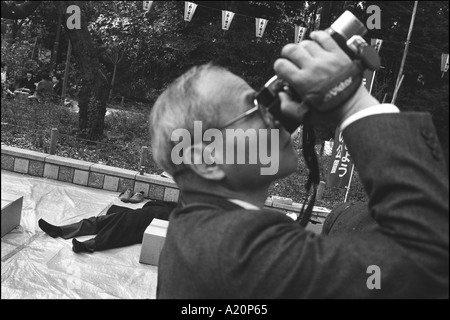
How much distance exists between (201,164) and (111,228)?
9.86 feet

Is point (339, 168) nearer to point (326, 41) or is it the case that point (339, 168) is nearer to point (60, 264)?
point (60, 264)

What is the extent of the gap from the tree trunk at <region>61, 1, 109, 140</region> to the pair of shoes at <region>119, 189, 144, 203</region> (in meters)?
1.87

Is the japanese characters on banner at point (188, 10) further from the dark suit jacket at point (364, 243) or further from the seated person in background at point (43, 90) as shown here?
the dark suit jacket at point (364, 243)

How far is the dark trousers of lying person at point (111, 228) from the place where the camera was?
11.3 feet

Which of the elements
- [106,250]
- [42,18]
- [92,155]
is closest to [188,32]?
[42,18]

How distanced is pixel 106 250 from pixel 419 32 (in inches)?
364

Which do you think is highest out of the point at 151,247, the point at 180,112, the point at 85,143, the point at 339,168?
the point at 180,112

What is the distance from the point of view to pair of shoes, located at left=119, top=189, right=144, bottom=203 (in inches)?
196

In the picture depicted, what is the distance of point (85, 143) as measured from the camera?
20.3 feet

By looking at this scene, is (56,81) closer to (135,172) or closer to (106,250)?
(135,172)

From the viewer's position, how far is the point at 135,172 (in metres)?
5.43

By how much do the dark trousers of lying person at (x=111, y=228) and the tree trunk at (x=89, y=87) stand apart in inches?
117

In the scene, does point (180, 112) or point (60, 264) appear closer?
point (180, 112)

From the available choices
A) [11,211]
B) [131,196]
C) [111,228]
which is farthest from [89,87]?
[11,211]
